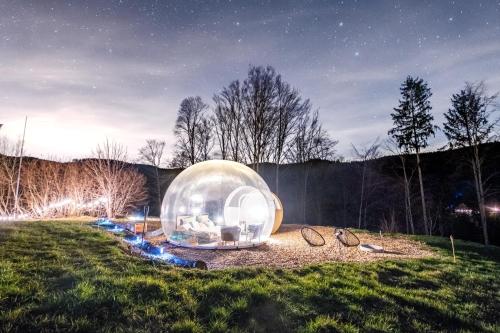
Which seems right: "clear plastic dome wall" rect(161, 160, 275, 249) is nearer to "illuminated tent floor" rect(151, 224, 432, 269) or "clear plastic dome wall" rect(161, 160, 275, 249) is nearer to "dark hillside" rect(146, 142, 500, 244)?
"illuminated tent floor" rect(151, 224, 432, 269)

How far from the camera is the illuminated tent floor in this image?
772 centimetres

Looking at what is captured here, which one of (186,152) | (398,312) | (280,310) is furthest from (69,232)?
(186,152)

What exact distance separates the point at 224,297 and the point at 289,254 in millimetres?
4852

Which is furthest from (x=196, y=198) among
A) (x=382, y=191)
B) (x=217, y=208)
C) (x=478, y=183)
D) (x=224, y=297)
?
(x=382, y=191)

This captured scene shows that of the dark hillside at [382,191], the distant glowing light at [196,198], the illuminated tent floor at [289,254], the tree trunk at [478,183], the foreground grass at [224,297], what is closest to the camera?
the foreground grass at [224,297]

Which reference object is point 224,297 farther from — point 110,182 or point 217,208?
point 110,182

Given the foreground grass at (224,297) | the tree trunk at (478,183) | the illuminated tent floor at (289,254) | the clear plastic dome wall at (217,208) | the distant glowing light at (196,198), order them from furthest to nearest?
1. the tree trunk at (478,183)
2. the distant glowing light at (196,198)
3. the clear plastic dome wall at (217,208)
4. the illuminated tent floor at (289,254)
5. the foreground grass at (224,297)

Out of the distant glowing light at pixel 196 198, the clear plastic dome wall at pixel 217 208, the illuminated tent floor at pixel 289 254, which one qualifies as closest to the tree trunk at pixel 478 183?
the illuminated tent floor at pixel 289 254

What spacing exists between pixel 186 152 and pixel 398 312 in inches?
979

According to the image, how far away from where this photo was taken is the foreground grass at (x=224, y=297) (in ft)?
11.2

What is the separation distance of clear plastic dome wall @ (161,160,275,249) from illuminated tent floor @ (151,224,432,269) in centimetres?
52

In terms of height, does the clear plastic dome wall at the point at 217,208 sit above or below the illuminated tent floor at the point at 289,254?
above

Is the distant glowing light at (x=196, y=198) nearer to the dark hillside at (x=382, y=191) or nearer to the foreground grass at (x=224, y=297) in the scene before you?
the foreground grass at (x=224, y=297)

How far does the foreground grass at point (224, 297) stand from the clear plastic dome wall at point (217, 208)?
12.1 ft
